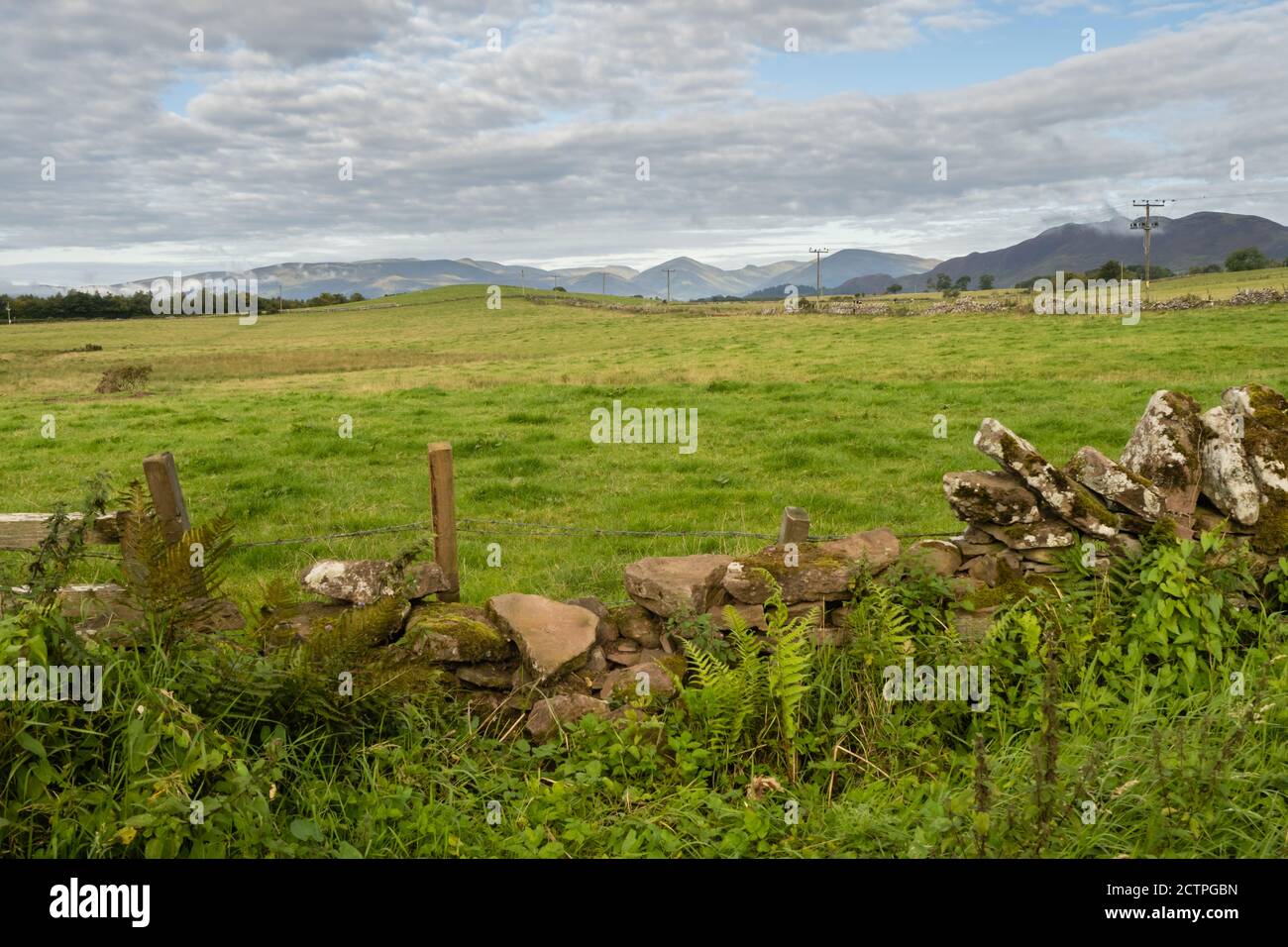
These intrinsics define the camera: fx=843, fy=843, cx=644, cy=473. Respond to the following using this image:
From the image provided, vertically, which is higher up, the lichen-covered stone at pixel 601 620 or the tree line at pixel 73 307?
the tree line at pixel 73 307

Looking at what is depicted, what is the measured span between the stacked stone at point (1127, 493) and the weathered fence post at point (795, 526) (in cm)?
115

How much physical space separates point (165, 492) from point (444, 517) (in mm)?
2079

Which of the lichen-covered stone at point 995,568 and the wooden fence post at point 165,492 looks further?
the lichen-covered stone at point 995,568

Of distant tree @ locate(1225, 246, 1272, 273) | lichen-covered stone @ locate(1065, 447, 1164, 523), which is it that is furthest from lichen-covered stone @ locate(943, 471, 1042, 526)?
distant tree @ locate(1225, 246, 1272, 273)

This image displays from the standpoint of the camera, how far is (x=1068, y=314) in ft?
164

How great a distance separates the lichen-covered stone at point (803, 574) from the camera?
6043mm

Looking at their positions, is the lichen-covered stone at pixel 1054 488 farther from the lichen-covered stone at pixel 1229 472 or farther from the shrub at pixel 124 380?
the shrub at pixel 124 380

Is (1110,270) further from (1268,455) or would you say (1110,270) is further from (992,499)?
(992,499)

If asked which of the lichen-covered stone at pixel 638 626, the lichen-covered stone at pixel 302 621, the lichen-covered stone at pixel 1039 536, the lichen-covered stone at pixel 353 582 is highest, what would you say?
the lichen-covered stone at pixel 1039 536

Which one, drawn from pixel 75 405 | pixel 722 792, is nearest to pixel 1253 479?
pixel 722 792

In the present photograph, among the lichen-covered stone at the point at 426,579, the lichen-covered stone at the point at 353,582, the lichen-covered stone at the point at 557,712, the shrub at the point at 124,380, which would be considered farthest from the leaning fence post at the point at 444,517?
the shrub at the point at 124,380

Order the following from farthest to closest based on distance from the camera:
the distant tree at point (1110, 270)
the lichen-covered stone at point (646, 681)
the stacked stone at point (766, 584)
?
the distant tree at point (1110, 270) < the stacked stone at point (766, 584) < the lichen-covered stone at point (646, 681)

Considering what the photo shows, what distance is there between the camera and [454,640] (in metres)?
5.60
